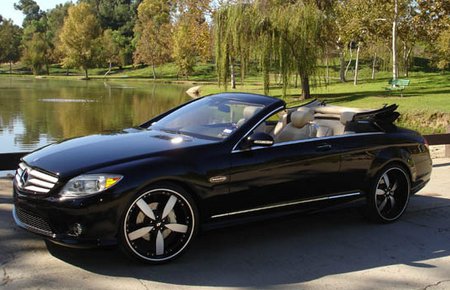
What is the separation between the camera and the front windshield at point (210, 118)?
5.26 m

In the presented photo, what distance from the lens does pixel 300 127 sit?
18.6 feet

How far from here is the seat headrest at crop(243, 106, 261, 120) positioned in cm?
526

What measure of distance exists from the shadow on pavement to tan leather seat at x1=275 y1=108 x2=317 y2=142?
0.87 meters

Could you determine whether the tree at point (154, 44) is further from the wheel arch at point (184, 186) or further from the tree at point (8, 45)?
the wheel arch at point (184, 186)

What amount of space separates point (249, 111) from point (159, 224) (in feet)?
5.08

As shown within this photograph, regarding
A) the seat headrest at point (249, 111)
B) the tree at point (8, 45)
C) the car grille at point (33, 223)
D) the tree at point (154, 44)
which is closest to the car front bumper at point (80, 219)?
the car grille at point (33, 223)

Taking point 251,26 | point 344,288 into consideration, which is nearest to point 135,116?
point 251,26

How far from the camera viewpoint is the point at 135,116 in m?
25.8

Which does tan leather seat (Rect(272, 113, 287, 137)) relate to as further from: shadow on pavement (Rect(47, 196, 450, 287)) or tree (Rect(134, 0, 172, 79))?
tree (Rect(134, 0, 172, 79))

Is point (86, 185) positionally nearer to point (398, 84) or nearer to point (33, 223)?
point (33, 223)

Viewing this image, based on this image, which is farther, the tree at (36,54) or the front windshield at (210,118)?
the tree at (36,54)

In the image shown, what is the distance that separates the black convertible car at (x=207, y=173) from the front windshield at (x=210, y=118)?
0.01 meters

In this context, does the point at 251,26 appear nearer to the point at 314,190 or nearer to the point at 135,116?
the point at 135,116

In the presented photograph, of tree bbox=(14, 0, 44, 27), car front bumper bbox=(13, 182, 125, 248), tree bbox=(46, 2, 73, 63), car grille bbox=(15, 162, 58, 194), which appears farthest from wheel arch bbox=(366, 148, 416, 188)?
tree bbox=(14, 0, 44, 27)
